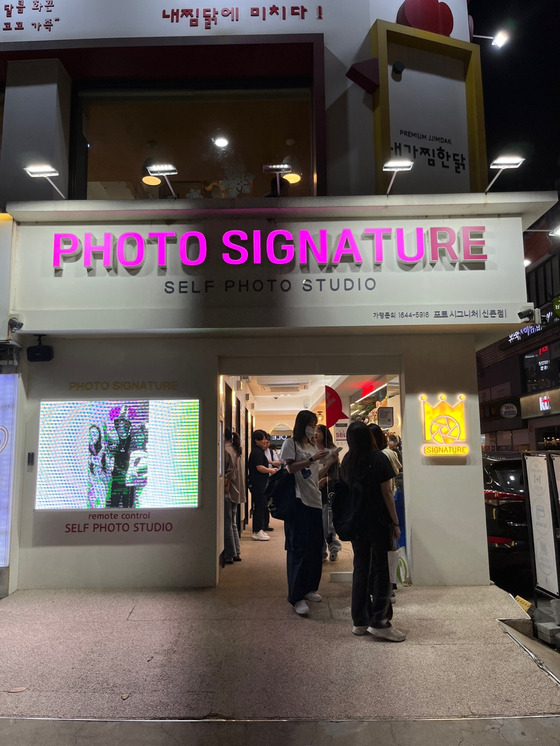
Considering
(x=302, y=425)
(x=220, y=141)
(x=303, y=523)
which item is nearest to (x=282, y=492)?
(x=303, y=523)

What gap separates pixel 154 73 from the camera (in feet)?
26.8

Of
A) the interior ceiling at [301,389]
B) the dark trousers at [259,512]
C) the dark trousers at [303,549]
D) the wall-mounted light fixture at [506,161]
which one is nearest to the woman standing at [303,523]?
the dark trousers at [303,549]

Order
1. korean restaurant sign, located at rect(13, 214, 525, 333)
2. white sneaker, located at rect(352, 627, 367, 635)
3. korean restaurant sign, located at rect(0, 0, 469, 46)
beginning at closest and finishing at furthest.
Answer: white sneaker, located at rect(352, 627, 367, 635) → korean restaurant sign, located at rect(13, 214, 525, 333) → korean restaurant sign, located at rect(0, 0, 469, 46)

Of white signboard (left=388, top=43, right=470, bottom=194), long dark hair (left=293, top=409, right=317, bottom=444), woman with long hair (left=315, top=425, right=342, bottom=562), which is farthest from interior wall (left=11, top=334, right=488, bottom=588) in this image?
white signboard (left=388, top=43, right=470, bottom=194)

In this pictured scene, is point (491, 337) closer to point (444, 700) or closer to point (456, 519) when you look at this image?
point (456, 519)

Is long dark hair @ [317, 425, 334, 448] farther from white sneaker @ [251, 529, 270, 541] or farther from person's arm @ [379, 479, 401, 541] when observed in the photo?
white sneaker @ [251, 529, 270, 541]

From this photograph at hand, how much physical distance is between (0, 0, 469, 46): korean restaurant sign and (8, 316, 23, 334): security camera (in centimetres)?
→ 417

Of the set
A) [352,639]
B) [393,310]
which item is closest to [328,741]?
[352,639]

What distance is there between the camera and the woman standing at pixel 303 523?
18.9 ft

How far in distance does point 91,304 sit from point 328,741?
16.7 ft

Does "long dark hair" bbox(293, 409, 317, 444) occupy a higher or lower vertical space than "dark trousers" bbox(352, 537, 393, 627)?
higher

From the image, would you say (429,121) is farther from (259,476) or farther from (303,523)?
(259,476)

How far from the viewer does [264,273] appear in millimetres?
6676
